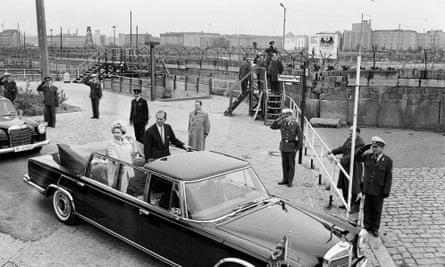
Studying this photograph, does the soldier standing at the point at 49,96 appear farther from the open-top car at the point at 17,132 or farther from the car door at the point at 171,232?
the car door at the point at 171,232

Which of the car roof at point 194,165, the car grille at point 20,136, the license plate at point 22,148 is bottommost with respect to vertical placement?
the license plate at point 22,148

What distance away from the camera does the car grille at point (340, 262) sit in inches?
189

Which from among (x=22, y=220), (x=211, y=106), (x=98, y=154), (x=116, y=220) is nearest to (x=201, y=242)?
(x=116, y=220)

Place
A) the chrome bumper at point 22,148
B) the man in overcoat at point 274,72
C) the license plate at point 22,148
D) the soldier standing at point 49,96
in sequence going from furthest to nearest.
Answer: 1. the man in overcoat at point 274,72
2. the soldier standing at point 49,96
3. the license plate at point 22,148
4. the chrome bumper at point 22,148

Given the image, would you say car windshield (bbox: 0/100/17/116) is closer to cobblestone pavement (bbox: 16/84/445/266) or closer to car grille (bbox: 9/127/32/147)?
car grille (bbox: 9/127/32/147)

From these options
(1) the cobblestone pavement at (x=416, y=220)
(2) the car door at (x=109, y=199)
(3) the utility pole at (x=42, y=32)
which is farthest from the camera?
(3) the utility pole at (x=42, y=32)

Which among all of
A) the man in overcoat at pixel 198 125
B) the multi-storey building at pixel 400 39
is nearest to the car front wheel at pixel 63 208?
the man in overcoat at pixel 198 125

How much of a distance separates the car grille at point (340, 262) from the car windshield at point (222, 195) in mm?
1264

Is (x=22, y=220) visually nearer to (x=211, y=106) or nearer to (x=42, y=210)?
(x=42, y=210)

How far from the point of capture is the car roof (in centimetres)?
566

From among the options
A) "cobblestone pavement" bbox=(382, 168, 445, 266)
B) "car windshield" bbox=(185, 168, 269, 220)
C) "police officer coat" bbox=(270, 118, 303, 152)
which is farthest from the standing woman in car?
"cobblestone pavement" bbox=(382, 168, 445, 266)

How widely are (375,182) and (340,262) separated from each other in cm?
282

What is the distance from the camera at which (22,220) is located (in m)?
7.46

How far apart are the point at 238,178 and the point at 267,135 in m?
9.61
